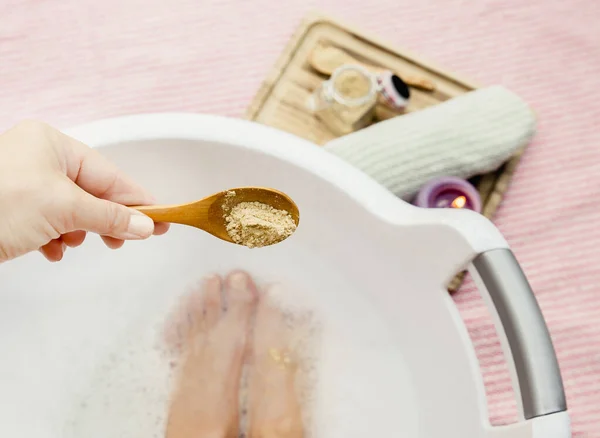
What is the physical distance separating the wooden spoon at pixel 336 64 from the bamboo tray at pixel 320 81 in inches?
0.5

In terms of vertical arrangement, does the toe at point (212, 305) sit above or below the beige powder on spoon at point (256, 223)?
above

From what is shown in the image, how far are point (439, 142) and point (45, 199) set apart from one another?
0.63m

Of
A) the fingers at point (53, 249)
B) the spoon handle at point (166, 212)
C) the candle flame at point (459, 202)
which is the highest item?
the candle flame at point (459, 202)

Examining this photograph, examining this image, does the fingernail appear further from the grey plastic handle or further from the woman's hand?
the grey plastic handle

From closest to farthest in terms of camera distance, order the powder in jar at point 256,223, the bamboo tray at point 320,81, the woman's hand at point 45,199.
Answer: the woman's hand at point 45,199 < the powder in jar at point 256,223 < the bamboo tray at point 320,81

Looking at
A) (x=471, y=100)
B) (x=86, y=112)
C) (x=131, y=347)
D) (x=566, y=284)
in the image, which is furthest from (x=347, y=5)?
(x=131, y=347)

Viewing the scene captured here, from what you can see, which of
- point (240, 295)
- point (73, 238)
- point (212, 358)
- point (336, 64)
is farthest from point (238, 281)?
point (336, 64)

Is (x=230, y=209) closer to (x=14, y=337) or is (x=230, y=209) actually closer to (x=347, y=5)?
(x=14, y=337)

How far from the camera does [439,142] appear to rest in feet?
3.19

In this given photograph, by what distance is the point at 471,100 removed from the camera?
3.29ft

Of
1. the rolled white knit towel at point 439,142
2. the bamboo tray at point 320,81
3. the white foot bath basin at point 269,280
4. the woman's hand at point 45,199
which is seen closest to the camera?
the woman's hand at point 45,199

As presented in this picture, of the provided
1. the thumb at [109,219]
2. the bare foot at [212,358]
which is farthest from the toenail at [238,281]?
the thumb at [109,219]

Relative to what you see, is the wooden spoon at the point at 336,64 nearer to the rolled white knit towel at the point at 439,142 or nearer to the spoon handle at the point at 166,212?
the rolled white knit towel at the point at 439,142

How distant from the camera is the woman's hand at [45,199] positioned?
0.61 m
